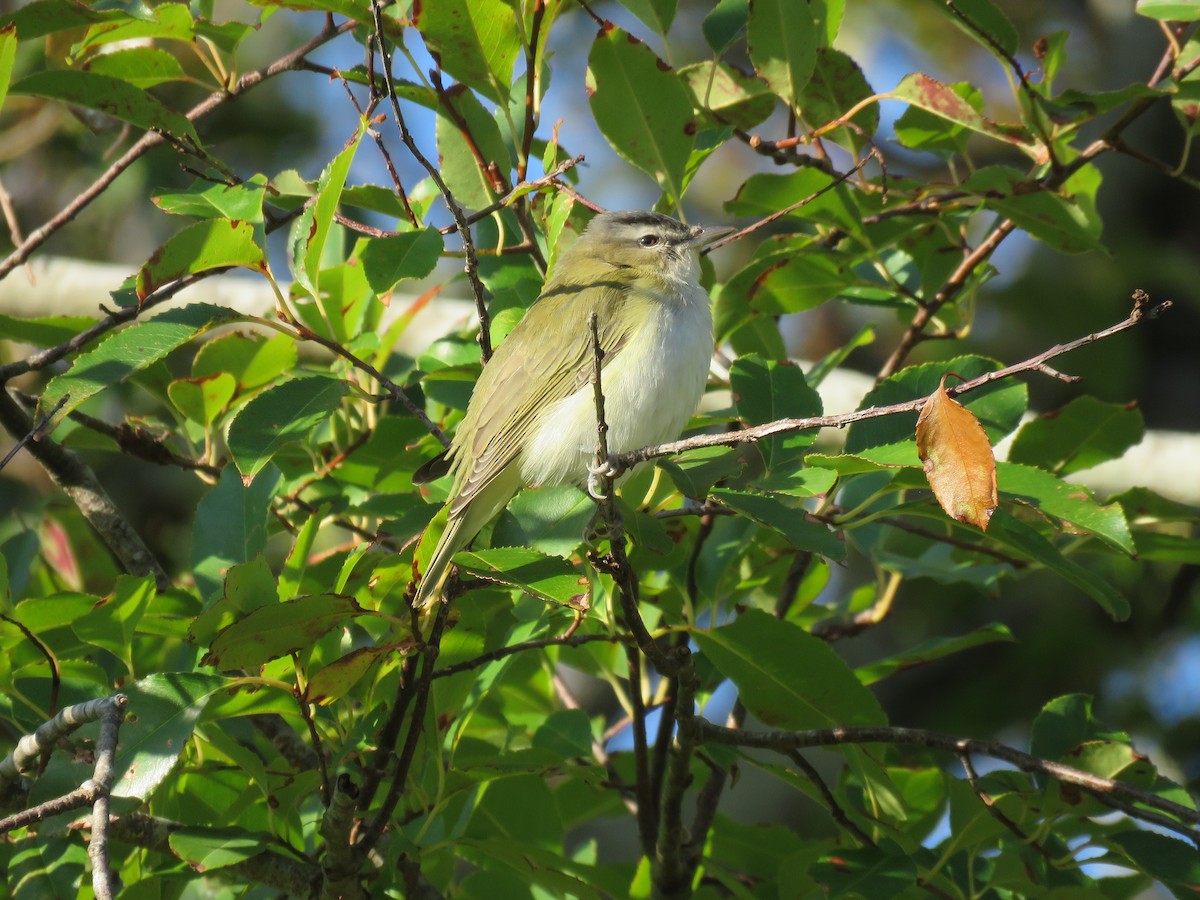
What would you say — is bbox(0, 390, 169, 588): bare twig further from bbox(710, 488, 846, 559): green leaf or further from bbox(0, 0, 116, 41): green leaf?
bbox(710, 488, 846, 559): green leaf

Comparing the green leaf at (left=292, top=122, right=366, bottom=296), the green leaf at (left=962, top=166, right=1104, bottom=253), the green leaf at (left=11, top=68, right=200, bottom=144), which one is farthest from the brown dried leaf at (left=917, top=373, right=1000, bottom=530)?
the green leaf at (left=11, top=68, right=200, bottom=144)

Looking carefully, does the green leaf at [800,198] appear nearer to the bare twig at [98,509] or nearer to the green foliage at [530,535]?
the green foliage at [530,535]

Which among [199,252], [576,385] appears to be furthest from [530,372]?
[199,252]

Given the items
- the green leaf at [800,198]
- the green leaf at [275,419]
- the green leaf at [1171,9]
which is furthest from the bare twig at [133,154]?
the green leaf at [1171,9]

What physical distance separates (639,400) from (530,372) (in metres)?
0.31

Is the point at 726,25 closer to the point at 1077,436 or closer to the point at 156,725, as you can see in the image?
the point at 1077,436

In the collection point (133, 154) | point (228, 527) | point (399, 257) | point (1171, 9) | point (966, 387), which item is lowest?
point (228, 527)

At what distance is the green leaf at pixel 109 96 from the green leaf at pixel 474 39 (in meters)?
0.54

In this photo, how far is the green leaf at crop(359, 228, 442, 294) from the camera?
231 centimetres

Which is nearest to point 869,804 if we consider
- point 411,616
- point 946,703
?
point 411,616

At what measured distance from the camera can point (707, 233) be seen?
348 cm

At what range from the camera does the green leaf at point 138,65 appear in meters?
2.83

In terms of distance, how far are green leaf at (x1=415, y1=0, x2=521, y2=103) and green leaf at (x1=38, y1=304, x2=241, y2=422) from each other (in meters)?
0.71

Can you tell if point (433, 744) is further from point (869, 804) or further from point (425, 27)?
point (425, 27)
